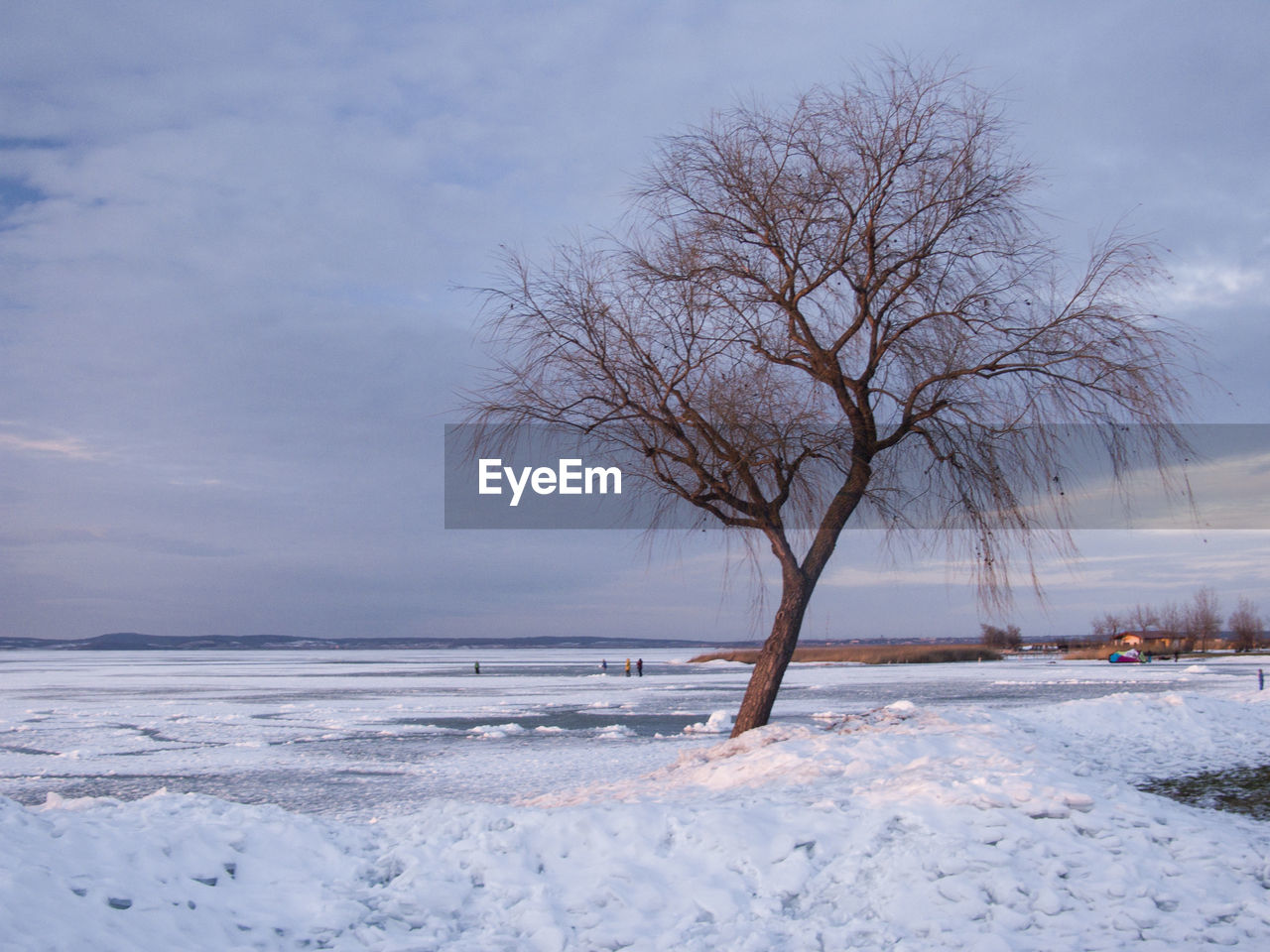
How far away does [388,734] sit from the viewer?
877 inches

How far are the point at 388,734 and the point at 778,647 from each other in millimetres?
11995

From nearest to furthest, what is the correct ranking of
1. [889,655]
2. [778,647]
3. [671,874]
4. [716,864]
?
[671,874], [716,864], [778,647], [889,655]

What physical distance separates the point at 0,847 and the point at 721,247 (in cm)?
1004

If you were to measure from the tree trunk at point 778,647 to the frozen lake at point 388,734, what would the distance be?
2292mm

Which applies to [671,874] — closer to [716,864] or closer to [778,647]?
[716,864]

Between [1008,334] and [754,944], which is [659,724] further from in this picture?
[754,944]

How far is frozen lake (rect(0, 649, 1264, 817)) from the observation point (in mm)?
14664

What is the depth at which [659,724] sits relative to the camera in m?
23.0

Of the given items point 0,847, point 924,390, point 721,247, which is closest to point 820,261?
point 721,247

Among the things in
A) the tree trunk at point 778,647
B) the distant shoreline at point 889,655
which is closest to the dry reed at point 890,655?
the distant shoreline at point 889,655

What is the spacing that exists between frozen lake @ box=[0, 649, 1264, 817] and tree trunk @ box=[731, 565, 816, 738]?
7.52ft

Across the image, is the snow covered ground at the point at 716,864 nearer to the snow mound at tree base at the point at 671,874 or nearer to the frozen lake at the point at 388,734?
the snow mound at tree base at the point at 671,874

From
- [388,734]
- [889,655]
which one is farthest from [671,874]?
[889,655]

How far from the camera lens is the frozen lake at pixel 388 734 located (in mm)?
14664
